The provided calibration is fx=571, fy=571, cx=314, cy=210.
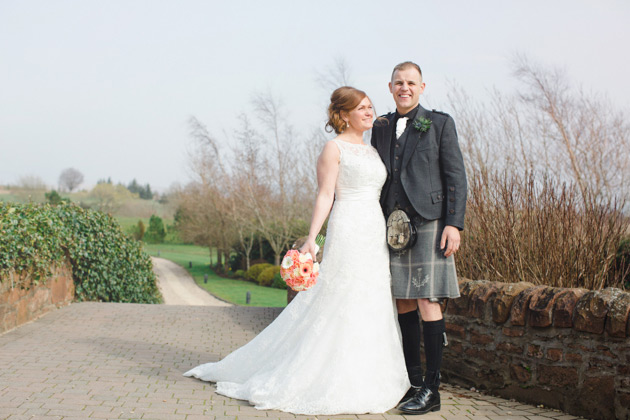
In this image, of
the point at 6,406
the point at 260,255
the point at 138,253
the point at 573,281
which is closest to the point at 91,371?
the point at 6,406

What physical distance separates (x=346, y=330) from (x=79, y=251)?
6261mm

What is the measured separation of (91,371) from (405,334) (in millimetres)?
2519

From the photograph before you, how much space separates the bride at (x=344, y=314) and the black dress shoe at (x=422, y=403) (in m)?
0.08

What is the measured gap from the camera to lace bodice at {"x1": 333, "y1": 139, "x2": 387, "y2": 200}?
147 inches

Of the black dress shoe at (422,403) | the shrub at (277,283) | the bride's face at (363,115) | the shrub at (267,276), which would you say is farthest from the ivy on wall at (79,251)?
the shrub at (267,276)

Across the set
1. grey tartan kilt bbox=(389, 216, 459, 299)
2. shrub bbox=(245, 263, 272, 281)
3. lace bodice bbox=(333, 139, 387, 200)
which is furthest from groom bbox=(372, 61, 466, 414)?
shrub bbox=(245, 263, 272, 281)

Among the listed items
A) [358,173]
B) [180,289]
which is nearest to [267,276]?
[180,289]

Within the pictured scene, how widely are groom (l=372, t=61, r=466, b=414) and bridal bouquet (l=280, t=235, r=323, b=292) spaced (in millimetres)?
586

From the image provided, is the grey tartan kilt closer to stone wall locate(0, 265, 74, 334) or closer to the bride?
the bride

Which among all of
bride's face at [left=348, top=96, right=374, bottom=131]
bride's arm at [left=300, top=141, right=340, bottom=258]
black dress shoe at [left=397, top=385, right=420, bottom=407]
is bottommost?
black dress shoe at [left=397, top=385, right=420, bottom=407]

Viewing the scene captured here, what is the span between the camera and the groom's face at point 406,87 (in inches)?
143

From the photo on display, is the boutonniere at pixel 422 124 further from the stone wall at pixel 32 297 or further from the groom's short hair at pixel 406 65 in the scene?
the stone wall at pixel 32 297

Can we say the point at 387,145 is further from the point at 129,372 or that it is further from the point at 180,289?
the point at 180,289

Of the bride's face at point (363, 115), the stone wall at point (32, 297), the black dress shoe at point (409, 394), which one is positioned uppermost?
the bride's face at point (363, 115)
